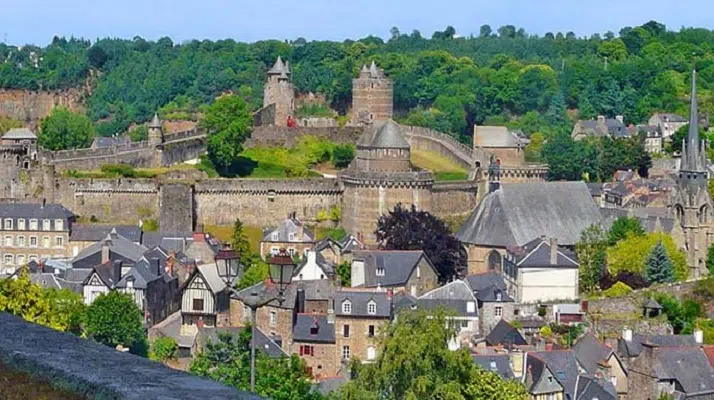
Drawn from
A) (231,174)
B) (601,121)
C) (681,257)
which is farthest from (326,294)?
(601,121)

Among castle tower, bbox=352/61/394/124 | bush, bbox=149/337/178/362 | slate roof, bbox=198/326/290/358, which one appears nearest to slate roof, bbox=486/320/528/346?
slate roof, bbox=198/326/290/358

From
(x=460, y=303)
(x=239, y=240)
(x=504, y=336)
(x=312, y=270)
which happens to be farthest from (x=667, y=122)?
(x=504, y=336)

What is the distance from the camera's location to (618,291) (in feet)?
136

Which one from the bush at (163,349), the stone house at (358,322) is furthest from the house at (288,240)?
the bush at (163,349)

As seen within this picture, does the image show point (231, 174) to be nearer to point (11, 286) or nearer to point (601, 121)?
point (11, 286)

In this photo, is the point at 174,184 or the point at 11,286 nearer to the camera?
the point at 11,286

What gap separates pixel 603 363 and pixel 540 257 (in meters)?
7.35

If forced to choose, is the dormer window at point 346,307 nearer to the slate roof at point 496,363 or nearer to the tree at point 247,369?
the tree at point 247,369

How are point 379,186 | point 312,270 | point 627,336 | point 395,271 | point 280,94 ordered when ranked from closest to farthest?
point 627,336 < point 312,270 < point 395,271 < point 379,186 < point 280,94

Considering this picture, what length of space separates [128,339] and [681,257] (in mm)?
17575

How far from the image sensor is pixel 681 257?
45.7 meters

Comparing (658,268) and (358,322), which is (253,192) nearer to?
(658,268)

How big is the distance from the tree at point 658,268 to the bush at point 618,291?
6.29ft

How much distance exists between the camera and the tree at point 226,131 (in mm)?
53250
